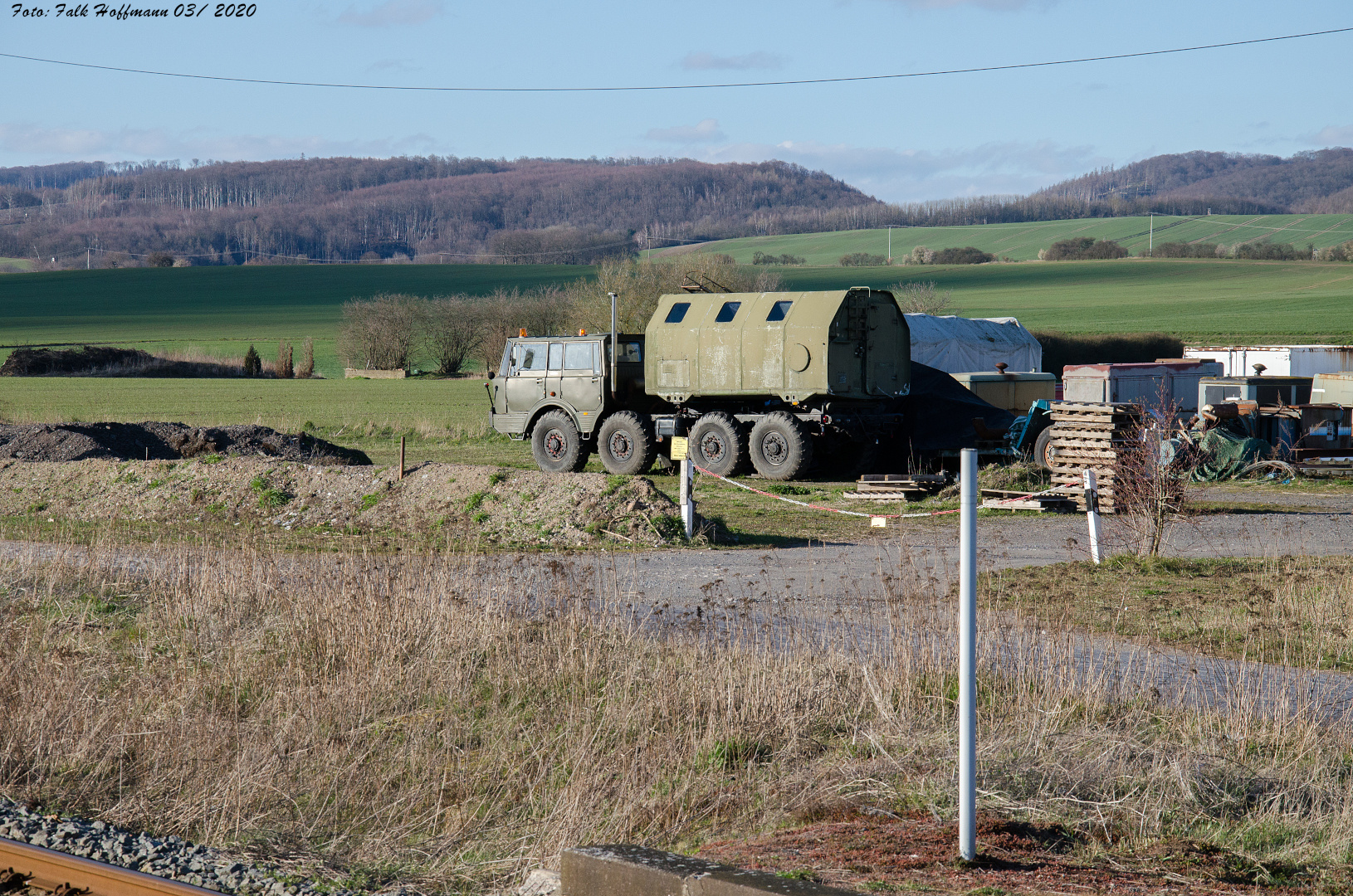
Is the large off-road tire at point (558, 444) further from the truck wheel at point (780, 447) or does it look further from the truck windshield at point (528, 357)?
the truck wheel at point (780, 447)

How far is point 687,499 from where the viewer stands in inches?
556

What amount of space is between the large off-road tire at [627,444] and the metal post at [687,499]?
7.51 metres

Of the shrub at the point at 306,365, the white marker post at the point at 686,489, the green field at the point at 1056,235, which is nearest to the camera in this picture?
the white marker post at the point at 686,489

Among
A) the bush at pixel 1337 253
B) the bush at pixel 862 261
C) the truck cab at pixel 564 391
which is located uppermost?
the bush at pixel 862 261

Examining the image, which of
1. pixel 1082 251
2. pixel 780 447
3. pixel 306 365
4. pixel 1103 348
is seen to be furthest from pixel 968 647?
pixel 1082 251

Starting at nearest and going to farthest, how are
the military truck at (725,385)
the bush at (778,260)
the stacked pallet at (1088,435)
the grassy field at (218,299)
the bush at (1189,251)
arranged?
the stacked pallet at (1088,435) → the military truck at (725,385) → the grassy field at (218,299) → the bush at (1189,251) → the bush at (778,260)

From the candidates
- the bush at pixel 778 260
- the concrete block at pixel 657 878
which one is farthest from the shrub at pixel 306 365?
the bush at pixel 778 260

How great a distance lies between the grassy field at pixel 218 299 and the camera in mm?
80931

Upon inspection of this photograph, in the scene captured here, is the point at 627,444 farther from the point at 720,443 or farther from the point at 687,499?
the point at 687,499

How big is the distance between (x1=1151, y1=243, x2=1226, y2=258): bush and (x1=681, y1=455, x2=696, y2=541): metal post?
353 feet

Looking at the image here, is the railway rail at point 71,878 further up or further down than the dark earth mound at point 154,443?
further down

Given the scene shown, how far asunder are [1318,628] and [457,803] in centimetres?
609

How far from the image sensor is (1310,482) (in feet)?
67.9

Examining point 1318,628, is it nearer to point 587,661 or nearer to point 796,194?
point 587,661
